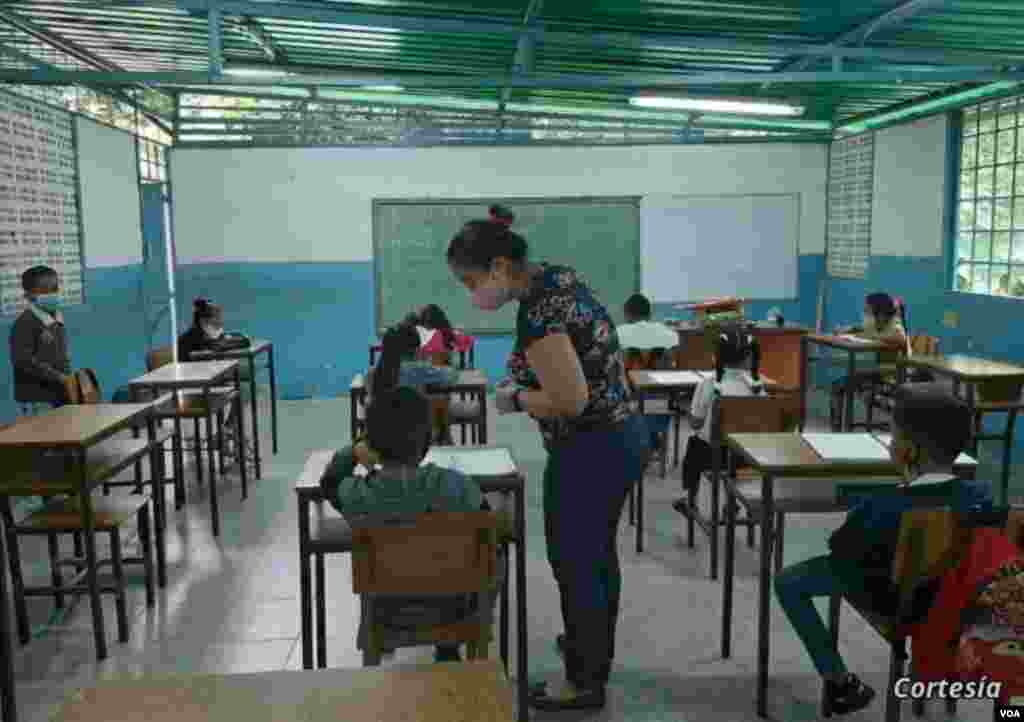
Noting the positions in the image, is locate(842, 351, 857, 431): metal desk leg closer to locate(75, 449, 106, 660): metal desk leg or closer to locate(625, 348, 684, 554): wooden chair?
locate(625, 348, 684, 554): wooden chair

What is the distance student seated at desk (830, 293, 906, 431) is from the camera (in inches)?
236

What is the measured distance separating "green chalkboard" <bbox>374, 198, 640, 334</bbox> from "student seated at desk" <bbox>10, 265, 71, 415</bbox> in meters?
3.97

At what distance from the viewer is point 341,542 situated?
2.58 metres

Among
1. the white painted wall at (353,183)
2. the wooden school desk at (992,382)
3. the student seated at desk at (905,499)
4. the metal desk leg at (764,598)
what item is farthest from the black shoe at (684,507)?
the white painted wall at (353,183)

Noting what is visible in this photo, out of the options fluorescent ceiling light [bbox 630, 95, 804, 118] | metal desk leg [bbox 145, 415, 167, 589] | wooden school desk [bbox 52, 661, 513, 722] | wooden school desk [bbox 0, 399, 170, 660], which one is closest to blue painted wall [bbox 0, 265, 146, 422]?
metal desk leg [bbox 145, 415, 167, 589]

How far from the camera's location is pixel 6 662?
2412 mm

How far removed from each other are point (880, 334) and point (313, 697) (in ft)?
18.7

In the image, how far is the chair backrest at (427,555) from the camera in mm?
2006

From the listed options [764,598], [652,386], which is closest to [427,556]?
[764,598]

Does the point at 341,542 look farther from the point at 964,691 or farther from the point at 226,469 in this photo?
the point at 226,469

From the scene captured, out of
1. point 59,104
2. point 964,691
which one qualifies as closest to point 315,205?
point 59,104

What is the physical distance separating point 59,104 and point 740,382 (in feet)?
16.4

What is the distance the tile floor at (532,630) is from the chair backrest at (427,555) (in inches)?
30.2

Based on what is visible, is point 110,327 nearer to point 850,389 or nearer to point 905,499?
point 850,389
